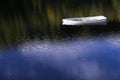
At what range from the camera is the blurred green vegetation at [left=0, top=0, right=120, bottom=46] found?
163 ft

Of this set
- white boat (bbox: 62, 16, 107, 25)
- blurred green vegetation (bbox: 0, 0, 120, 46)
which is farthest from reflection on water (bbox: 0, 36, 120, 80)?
white boat (bbox: 62, 16, 107, 25)

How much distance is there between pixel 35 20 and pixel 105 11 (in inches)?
641

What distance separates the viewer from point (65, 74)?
30750 mm

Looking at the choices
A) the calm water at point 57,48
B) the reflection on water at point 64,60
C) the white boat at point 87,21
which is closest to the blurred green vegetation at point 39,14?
the calm water at point 57,48

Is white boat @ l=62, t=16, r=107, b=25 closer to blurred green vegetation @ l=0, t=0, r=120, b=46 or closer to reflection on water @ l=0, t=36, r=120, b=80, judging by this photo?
blurred green vegetation @ l=0, t=0, r=120, b=46

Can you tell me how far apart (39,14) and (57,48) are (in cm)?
3137

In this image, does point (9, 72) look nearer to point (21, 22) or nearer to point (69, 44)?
point (69, 44)

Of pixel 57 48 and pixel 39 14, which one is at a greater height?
pixel 57 48

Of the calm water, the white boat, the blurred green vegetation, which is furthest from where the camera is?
the white boat

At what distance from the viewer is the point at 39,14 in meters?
69.9

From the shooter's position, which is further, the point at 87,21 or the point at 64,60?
the point at 87,21

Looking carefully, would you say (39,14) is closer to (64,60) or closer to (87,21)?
(87,21)

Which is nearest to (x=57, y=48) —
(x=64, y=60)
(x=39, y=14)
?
(x=64, y=60)

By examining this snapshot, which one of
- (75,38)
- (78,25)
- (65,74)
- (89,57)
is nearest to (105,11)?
(78,25)
